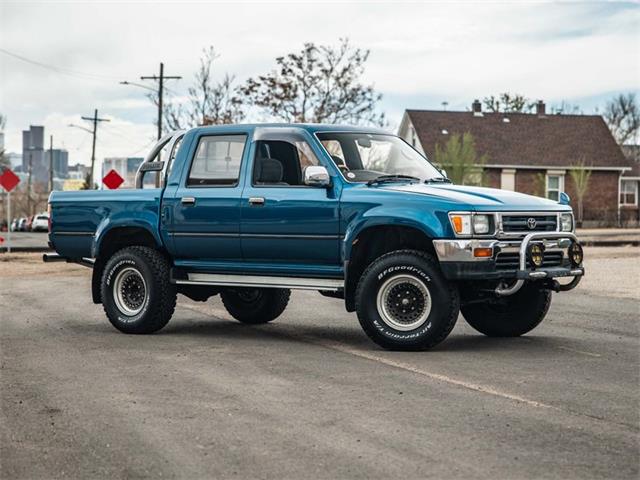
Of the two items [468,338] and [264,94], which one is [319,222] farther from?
[264,94]

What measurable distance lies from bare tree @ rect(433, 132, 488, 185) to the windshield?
152 feet

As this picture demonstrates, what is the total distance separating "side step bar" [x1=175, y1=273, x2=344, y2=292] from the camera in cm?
1142

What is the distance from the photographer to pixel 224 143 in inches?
492

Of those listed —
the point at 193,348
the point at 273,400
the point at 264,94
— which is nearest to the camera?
the point at 273,400

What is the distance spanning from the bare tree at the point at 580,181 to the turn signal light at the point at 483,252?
54.5 meters

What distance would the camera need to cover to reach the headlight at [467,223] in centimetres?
1047

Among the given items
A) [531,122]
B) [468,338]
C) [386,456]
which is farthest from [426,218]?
[531,122]

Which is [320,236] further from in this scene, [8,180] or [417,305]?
[8,180]

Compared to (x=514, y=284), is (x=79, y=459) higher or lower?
lower

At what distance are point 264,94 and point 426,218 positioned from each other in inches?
1772

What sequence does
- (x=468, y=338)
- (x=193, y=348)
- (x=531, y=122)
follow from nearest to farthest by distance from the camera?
(x=193, y=348) → (x=468, y=338) → (x=531, y=122)

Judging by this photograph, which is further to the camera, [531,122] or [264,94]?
[531,122]

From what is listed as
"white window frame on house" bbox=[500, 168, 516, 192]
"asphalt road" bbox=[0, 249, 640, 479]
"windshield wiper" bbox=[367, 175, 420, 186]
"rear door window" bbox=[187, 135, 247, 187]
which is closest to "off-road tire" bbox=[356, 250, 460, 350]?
"asphalt road" bbox=[0, 249, 640, 479]

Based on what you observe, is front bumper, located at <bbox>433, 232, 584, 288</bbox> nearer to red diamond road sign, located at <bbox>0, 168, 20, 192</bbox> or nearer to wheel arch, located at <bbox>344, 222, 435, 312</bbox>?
wheel arch, located at <bbox>344, 222, 435, 312</bbox>
